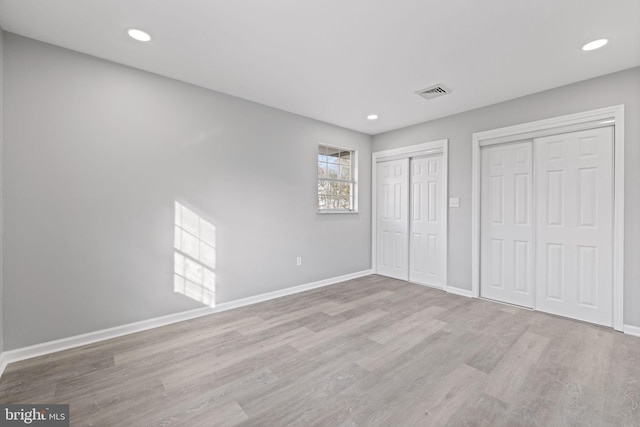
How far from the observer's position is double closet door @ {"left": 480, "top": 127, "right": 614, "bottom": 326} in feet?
9.57

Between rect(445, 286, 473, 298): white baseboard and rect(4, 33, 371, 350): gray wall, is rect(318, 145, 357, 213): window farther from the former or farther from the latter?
rect(445, 286, 473, 298): white baseboard

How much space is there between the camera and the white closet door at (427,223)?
168 inches

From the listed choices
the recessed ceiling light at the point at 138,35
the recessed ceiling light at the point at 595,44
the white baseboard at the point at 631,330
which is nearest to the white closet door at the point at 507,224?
the white baseboard at the point at 631,330

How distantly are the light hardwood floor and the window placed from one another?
203 centimetres

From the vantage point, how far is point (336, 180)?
4.66 metres

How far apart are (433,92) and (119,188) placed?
3517 mm

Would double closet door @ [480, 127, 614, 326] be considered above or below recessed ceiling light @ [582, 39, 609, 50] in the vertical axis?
below

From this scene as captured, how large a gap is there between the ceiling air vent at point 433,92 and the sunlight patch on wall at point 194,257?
2940 mm

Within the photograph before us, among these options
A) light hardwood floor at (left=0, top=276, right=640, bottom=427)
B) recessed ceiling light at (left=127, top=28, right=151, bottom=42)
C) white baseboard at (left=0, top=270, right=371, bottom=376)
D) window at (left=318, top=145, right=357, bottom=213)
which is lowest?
light hardwood floor at (left=0, top=276, right=640, bottom=427)

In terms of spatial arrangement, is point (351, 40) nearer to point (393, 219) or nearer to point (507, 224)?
point (507, 224)

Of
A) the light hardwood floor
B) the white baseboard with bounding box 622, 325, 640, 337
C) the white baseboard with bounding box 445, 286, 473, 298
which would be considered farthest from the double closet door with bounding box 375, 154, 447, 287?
the white baseboard with bounding box 622, 325, 640, 337

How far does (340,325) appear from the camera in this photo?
289cm

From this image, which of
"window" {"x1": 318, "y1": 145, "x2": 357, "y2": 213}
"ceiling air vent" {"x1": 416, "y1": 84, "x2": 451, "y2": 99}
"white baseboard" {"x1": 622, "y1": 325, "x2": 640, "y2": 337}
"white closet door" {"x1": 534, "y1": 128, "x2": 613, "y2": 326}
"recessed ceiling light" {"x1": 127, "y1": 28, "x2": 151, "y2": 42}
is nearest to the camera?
"recessed ceiling light" {"x1": 127, "y1": 28, "x2": 151, "y2": 42}

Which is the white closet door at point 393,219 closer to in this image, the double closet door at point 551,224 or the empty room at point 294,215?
the empty room at point 294,215
